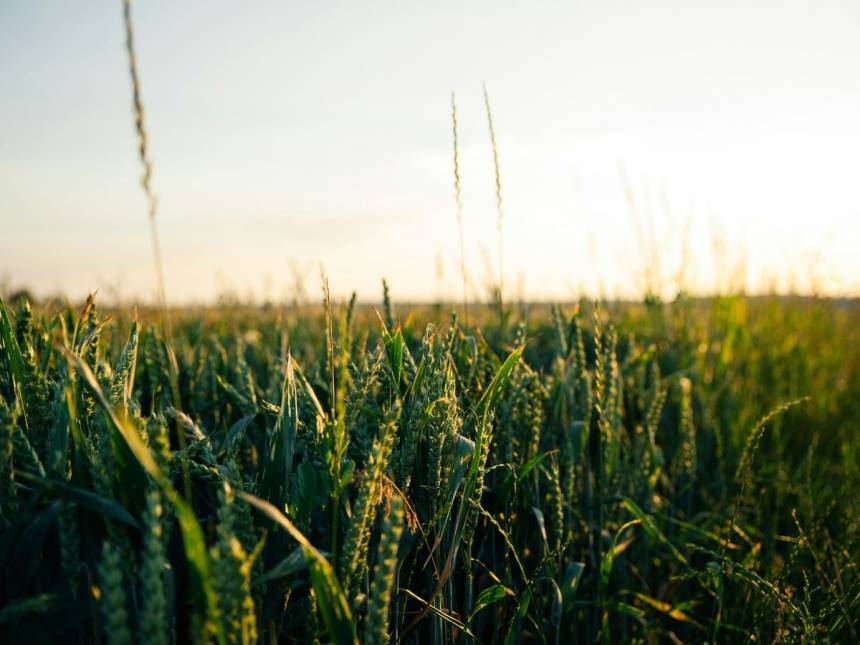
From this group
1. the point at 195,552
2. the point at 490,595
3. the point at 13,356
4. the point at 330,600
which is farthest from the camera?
the point at 490,595

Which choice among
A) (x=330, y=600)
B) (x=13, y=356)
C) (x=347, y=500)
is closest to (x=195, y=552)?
(x=330, y=600)

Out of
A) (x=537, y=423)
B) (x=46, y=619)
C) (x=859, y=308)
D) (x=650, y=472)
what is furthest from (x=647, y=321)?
(x=859, y=308)

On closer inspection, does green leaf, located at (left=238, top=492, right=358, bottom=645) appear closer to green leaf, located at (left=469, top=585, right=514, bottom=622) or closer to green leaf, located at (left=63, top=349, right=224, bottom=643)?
green leaf, located at (left=63, top=349, right=224, bottom=643)

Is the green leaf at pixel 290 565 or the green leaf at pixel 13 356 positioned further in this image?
the green leaf at pixel 13 356

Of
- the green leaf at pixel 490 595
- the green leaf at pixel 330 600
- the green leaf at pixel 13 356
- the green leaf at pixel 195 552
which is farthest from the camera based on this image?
the green leaf at pixel 490 595

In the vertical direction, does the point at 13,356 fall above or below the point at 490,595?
above

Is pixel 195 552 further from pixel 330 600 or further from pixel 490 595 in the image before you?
pixel 490 595

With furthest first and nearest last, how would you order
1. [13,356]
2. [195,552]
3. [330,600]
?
[13,356], [330,600], [195,552]

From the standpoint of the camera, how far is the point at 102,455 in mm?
919

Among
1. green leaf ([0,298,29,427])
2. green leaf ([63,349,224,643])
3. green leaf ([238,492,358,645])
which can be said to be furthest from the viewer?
green leaf ([0,298,29,427])

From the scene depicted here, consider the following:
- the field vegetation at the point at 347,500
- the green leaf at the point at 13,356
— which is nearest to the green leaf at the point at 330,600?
the field vegetation at the point at 347,500

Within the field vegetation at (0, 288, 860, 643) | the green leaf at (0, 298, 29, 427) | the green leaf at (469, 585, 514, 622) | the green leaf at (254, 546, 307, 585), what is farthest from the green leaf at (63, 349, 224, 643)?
the green leaf at (469, 585, 514, 622)

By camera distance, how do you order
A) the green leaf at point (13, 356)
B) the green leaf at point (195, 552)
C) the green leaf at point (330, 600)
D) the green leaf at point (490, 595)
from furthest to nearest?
the green leaf at point (490, 595) < the green leaf at point (13, 356) < the green leaf at point (330, 600) < the green leaf at point (195, 552)

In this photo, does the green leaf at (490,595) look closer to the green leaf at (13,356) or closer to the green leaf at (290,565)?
the green leaf at (290,565)
